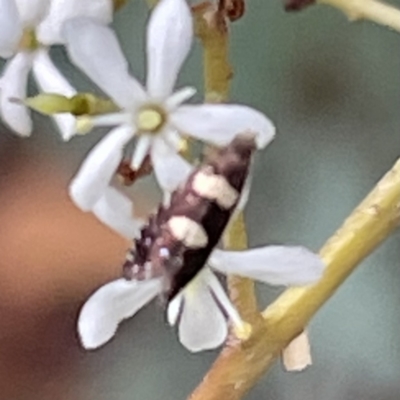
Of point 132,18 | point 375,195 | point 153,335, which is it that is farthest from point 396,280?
point 375,195

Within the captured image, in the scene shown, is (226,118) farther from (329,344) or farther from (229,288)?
(329,344)

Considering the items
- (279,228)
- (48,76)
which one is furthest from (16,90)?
(279,228)

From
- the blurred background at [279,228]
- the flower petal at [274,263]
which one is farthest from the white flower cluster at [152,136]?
the blurred background at [279,228]

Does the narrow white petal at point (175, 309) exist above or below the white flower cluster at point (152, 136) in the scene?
below

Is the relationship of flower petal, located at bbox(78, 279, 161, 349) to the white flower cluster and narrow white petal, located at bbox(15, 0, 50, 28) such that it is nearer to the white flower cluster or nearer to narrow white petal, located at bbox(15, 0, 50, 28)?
the white flower cluster

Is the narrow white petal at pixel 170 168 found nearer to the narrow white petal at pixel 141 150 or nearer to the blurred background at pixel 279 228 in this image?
the narrow white petal at pixel 141 150

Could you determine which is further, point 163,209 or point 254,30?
point 254,30

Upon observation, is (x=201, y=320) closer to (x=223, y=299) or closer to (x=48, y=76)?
(x=223, y=299)
